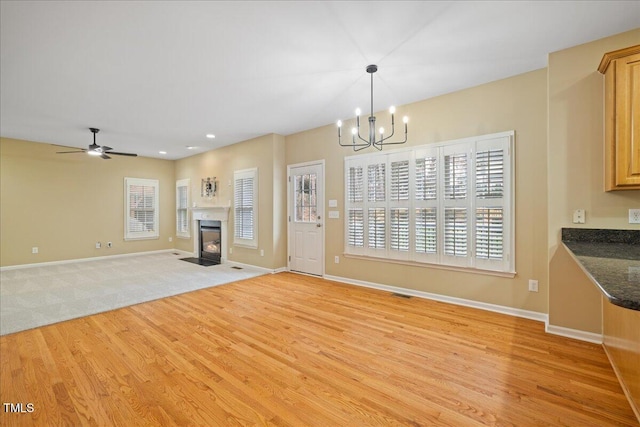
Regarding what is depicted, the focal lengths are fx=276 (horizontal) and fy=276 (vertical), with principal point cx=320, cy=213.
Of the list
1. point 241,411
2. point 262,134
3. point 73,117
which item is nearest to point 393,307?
point 241,411

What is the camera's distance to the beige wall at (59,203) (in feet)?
19.0

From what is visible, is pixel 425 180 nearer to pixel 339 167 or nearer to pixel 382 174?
pixel 382 174

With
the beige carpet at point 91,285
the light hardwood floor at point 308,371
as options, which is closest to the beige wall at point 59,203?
the beige carpet at point 91,285

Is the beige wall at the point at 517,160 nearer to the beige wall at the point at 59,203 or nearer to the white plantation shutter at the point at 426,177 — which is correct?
the white plantation shutter at the point at 426,177

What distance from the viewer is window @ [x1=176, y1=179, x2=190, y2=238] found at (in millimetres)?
8039

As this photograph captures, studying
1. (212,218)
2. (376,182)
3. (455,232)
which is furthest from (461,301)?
(212,218)

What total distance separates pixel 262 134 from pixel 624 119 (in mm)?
5130

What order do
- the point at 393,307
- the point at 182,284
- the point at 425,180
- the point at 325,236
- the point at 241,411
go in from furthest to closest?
1. the point at 325,236
2. the point at 182,284
3. the point at 425,180
4. the point at 393,307
5. the point at 241,411

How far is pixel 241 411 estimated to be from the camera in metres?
1.76

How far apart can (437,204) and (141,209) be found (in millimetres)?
7848

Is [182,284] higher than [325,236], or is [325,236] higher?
[325,236]

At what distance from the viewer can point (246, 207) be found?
6199 mm

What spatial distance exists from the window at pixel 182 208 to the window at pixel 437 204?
5.45 m

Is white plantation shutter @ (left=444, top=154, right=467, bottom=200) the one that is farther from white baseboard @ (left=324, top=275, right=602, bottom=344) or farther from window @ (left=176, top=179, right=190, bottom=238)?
window @ (left=176, top=179, right=190, bottom=238)
